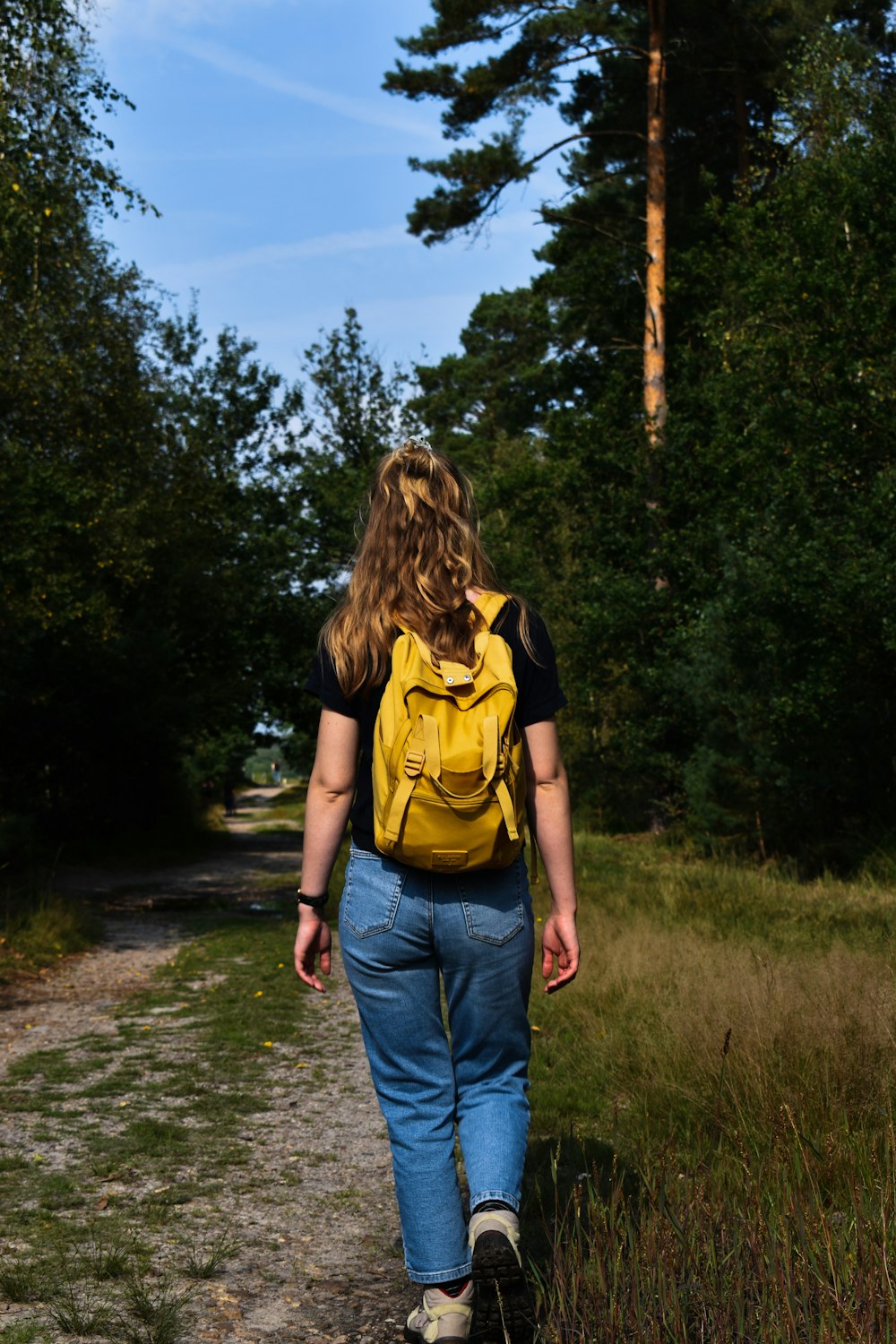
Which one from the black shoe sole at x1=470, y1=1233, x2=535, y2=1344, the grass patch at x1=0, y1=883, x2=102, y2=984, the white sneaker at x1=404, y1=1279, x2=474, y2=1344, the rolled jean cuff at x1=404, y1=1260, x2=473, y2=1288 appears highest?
the black shoe sole at x1=470, y1=1233, x2=535, y2=1344

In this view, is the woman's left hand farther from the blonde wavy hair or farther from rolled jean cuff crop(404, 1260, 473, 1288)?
rolled jean cuff crop(404, 1260, 473, 1288)

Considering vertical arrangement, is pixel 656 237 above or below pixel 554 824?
above

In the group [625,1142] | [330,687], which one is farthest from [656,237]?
[330,687]

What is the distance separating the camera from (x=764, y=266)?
1670cm

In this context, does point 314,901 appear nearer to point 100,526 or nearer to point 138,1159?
point 138,1159

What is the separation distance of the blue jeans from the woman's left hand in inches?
5.1

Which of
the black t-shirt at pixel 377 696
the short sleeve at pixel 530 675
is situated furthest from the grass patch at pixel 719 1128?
the short sleeve at pixel 530 675

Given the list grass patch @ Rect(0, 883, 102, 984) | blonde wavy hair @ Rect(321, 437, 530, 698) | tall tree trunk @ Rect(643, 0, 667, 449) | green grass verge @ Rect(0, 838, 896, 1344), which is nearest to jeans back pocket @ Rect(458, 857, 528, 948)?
blonde wavy hair @ Rect(321, 437, 530, 698)

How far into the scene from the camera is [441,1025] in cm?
328

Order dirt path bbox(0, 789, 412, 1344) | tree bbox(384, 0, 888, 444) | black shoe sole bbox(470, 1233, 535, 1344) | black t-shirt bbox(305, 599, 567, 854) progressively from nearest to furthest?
1. black shoe sole bbox(470, 1233, 535, 1344)
2. black t-shirt bbox(305, 599, 567, 854)
3. dirt path bbox(0, 789, 412, 1344)
4. tree bbox(384, 0, 888, 444)

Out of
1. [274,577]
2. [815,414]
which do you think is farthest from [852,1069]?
[274,577]

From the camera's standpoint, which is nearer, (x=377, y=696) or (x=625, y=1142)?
(x=377, y=696)

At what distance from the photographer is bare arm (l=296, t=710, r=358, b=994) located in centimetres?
329

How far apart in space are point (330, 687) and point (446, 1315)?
1.56 meters
